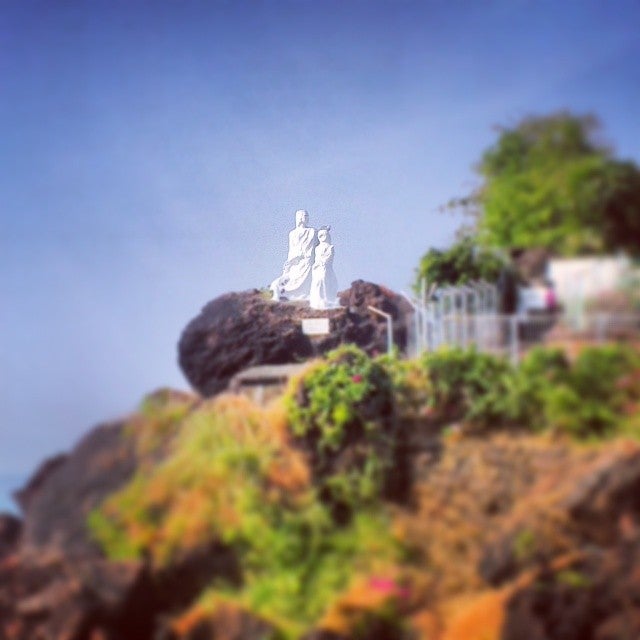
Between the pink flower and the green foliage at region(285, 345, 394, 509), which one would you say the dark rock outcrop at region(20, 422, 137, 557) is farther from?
the pink flower

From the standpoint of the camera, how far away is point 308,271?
7973 millimetres

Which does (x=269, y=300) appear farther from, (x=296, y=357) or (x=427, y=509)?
(x=427, y=509)

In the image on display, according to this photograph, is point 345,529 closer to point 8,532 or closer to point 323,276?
point 8,532

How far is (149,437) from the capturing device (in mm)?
4176

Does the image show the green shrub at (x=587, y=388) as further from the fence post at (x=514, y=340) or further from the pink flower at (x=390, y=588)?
the pink flower at (x=390, y=588)

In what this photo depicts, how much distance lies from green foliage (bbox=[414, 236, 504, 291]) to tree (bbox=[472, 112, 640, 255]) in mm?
116

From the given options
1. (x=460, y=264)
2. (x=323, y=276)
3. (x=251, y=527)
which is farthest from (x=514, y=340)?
(x=323, y=276)

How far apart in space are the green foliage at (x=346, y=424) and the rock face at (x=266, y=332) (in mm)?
829

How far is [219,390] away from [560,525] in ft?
9.03

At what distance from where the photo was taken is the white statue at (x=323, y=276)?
773 centimetres

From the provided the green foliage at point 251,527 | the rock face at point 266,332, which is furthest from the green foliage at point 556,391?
the rock face at point 266,332

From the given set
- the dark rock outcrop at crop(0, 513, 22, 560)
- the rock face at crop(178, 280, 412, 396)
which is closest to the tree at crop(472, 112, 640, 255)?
the rock face at crop(178, 280, 412, 396)

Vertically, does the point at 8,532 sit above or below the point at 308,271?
below

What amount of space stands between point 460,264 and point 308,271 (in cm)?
360
